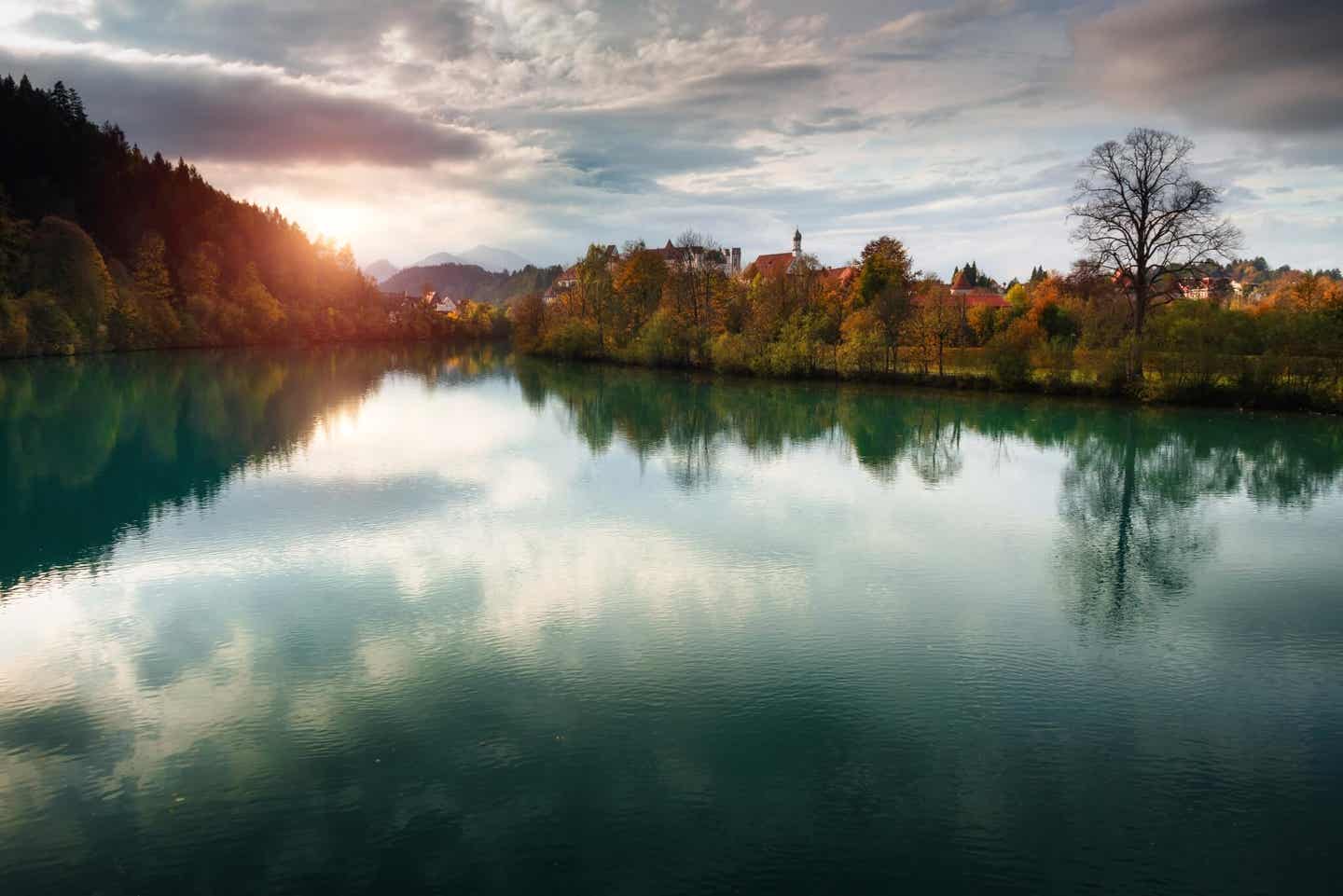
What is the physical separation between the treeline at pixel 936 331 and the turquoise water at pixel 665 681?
A: 16207 mm

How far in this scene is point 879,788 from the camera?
807 cm

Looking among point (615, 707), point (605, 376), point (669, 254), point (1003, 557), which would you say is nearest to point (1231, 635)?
point (1003, 557)

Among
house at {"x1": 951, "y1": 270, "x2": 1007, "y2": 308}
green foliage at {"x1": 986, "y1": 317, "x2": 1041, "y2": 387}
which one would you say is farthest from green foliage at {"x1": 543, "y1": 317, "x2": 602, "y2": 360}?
green foliage at {"x1": 986, "y1": 317, "x2": 1041, "y2": 387}

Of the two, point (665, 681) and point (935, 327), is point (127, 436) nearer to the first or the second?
point (665, 681)

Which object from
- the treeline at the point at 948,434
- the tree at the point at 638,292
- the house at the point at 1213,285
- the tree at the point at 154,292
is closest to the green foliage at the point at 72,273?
the tree at the point at 154,292

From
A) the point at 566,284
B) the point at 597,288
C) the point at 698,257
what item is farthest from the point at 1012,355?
the point at 566,284

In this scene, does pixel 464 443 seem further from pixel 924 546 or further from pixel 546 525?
pixel 924 546

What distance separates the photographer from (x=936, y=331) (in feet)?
160

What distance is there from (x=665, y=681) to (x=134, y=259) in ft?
306

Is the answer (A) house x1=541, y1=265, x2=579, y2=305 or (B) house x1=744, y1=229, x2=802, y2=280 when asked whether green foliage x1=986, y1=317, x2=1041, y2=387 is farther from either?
(A) house x1=541, y1=265, x2=579, y2=305

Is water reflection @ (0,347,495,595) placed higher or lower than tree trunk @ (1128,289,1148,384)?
lower

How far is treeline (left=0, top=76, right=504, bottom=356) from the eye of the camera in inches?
2564

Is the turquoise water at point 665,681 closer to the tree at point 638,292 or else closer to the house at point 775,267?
the house at point 775,267

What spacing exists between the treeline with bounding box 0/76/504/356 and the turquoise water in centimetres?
5351
